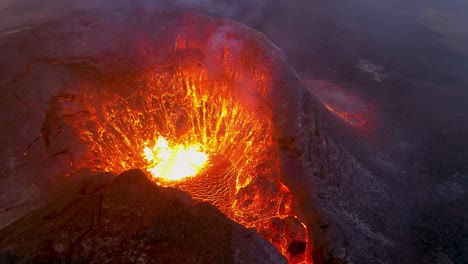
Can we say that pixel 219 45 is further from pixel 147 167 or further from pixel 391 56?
pixel 391 56

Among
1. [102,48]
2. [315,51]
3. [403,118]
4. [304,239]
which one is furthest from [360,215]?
[315,51]

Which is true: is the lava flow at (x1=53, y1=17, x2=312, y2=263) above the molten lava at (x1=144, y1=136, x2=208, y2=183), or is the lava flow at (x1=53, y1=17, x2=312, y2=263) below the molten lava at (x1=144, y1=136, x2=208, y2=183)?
above

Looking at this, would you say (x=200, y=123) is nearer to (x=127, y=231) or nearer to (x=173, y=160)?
(x=173, y=160)

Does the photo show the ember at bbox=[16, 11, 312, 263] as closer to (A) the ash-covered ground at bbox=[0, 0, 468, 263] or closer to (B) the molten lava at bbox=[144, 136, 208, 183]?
(B) the molten lava at bbox=[144, 136, 208, 183]

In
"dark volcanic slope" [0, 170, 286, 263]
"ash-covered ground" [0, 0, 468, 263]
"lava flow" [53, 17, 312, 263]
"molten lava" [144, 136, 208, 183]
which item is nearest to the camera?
"dark volcanic slope" [0, 170, 286, 263]

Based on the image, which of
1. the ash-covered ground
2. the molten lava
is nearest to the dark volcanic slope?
the ash-covered ground

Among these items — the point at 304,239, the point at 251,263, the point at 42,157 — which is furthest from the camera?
the point at 42,157
